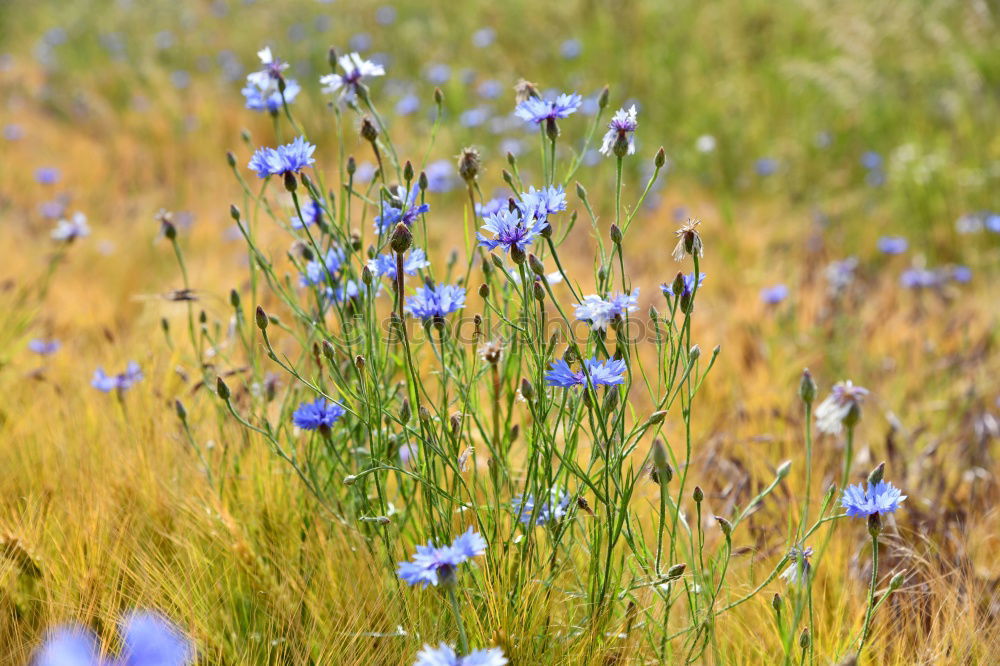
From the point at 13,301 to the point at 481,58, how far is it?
3.66 metres

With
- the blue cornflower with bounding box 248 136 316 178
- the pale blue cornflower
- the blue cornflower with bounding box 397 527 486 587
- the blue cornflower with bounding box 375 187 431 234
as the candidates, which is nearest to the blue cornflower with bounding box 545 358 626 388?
the blue cornflower with bounding box 397 527 486 587

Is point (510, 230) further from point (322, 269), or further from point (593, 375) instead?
point (322, 269)

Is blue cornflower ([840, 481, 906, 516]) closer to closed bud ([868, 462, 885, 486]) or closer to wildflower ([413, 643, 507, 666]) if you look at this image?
closed bud ([868, 462, 885, 486])

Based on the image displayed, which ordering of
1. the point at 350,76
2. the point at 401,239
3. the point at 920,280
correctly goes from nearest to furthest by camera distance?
1. the point at 401,239
2. the point at 350,76
3. the point at 920,280

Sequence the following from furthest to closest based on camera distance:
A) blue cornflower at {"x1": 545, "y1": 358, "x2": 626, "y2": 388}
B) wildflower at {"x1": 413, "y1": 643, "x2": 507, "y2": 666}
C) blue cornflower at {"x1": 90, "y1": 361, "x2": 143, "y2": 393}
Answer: blue cornflower at {"x1": 90, "y1": 361, "x2": 143, "y2": 393}, blue cornflower at {"x1": 545, "y1": 358, "x2": 626, "y2": 388}, wildflower at {"x1": 413, "y1": 643, "x2": 507, "y2": 666}

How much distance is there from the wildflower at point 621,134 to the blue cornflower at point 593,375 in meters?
0.33

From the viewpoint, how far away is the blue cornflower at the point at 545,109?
1354mm

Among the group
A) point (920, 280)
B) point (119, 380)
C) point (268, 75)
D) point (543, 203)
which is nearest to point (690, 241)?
point (543, 203)

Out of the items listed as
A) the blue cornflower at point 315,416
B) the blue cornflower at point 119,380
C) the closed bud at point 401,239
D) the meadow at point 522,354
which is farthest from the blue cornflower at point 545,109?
the blue cornflower at point 119,380

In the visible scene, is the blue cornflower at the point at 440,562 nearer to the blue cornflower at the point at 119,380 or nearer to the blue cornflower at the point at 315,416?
the blue cornflower at the point at 315,416

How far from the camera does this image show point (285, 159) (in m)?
1.29

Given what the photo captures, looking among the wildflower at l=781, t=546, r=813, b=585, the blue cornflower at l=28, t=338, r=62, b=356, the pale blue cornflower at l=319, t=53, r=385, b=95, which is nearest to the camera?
the wildflower at l=781, t=546, r=813, b=585

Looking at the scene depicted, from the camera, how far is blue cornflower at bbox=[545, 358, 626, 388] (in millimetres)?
1168

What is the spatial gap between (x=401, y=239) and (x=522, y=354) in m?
0.43
